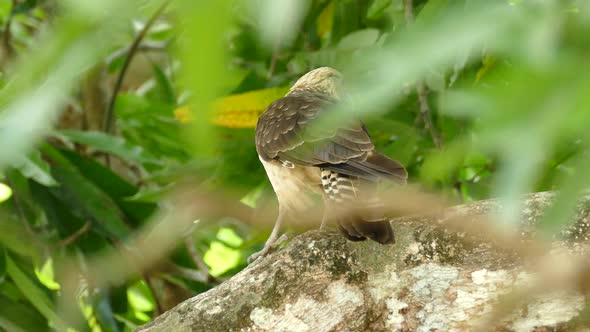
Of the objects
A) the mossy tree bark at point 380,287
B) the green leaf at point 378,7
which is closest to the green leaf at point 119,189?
the green leaf at point 378,7

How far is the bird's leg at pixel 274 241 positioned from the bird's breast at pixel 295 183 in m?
0.08

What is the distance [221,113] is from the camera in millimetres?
3414

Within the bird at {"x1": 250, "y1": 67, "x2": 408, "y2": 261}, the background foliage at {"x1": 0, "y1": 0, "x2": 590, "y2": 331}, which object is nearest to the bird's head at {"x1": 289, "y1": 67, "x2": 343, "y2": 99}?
the bird at {"x1": 250, "y1": 67, "x2": 408, "y2": 261}

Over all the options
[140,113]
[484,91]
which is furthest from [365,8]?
[484,91]

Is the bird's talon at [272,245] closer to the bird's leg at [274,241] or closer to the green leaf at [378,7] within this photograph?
the bird's leg at [274,241]

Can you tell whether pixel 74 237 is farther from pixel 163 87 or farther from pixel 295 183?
pixel 295 183

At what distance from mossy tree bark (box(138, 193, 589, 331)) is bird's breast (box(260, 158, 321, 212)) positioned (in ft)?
1.83

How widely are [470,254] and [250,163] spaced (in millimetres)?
1843

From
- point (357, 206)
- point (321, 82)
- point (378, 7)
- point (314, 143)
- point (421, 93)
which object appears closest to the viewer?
point (357, 206)

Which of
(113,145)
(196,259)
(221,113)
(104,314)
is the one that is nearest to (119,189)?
(113,145)

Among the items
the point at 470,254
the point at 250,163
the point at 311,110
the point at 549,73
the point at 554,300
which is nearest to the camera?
the point at 549,73

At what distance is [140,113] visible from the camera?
4465 mm

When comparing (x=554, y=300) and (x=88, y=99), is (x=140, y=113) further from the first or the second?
(x=554, y=300)

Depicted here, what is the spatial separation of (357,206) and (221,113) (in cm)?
92
